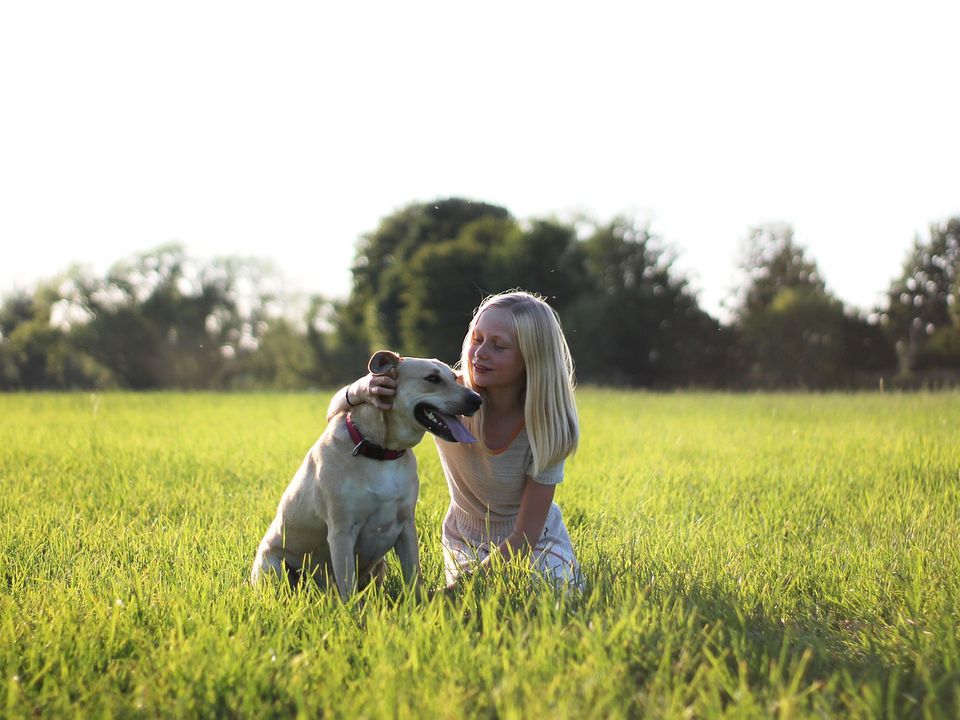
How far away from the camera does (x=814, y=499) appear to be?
6.62 m

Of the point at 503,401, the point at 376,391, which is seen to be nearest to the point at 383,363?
the point at 376,391

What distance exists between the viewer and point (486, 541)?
4727 millimetres

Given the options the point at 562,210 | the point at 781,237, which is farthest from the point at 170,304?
the point at 781,237

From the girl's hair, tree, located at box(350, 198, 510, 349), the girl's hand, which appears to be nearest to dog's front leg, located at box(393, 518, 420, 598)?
the girl's hand

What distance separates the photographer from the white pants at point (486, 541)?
14.6 ft

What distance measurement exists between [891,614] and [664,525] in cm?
190

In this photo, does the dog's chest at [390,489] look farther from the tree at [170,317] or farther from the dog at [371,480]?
the tree at [170,317]

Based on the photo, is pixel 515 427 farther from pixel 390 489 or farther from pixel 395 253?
pixel 395 253

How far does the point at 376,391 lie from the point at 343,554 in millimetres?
793

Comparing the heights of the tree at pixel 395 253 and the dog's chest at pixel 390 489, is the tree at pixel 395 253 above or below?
above

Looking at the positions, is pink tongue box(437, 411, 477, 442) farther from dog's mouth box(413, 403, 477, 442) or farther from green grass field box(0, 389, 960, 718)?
green grass field box(0, 389, 960, 718)

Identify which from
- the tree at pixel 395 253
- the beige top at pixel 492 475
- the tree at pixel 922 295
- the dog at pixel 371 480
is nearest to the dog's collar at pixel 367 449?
the dog at pixel 371 480

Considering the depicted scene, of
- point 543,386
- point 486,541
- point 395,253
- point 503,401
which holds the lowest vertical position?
point 486,541

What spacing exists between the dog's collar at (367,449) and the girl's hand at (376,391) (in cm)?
13
